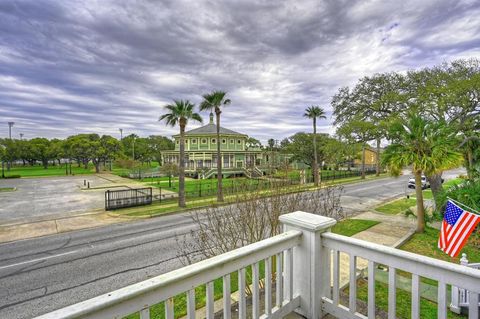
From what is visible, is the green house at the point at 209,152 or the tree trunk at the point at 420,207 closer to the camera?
the tree trunk at the point at 420,207

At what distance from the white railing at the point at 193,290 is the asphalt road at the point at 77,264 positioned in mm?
6058

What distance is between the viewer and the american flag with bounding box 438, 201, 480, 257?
169 inches

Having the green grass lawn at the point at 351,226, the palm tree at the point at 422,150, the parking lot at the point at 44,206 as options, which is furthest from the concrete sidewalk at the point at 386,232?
the parking lot at the point at 44,206

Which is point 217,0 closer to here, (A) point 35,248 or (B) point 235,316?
(B) point 235,316

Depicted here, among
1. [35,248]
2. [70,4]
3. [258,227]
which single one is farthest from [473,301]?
[35,248]

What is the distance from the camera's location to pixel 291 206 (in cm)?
670

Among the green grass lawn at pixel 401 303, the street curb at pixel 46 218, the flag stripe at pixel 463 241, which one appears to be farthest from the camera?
the street curb at pixel 46 218

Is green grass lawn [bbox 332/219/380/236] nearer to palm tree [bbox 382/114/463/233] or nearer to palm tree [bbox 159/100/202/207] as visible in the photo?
palm tree [bbox 382/114/463/233]

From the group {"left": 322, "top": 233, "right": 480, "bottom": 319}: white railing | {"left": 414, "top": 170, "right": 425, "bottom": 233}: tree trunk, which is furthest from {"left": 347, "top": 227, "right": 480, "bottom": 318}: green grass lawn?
{"left": 322, "top": 233, "right": 480, "bottom": 319}: white railing

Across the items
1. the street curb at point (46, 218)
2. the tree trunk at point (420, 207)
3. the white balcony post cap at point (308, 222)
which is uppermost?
the white balcony post cap at point (308, 222)

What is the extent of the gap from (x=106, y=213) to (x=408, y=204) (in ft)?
70.2

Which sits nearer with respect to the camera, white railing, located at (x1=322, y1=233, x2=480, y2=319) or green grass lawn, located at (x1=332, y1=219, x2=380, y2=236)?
white railing, located at (x1=322, y1=233, x2=480, y2=319)

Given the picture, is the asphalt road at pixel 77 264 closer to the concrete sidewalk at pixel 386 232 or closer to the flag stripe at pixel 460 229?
the concrete sidewalk at pixel 386 232

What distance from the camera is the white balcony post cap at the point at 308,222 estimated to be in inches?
112
